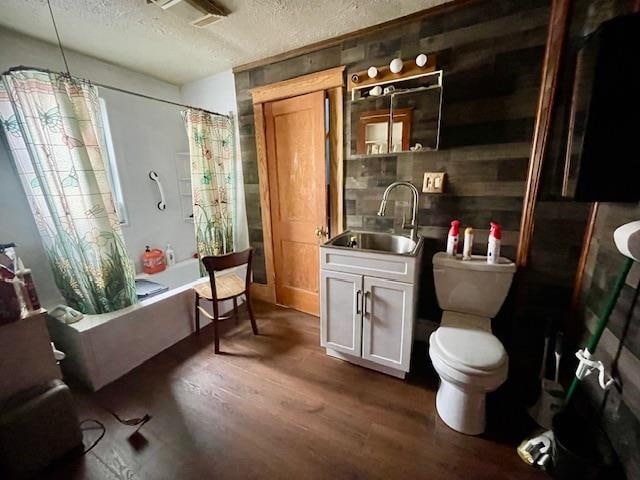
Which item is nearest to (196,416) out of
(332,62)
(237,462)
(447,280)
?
(237,462)

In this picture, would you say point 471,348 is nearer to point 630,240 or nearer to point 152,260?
point 630,240

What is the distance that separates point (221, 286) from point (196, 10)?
6.14 ft

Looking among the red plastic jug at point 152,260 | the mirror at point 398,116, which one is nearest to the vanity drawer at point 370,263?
the mirror at point 398,116

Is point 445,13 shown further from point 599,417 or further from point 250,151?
point 599,417

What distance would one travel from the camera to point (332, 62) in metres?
1.95

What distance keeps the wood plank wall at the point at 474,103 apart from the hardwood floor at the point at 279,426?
1.07 m

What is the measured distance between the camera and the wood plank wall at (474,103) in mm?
1438

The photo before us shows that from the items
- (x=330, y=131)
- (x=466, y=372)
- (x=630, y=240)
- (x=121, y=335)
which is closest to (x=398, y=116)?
(x=330, y=131)

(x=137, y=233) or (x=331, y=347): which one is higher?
(x=137, y=233)

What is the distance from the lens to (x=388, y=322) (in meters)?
1.59

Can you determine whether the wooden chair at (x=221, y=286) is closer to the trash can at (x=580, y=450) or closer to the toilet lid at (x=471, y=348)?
the toilet lid at (x=471, y=348)

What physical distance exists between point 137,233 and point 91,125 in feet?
3.89

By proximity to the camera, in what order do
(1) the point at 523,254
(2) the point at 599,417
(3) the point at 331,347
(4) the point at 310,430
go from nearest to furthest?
(2) the point at 599,417
(4) the point at 310,430
(1) the point at 523,254
(3) the point at 331,347

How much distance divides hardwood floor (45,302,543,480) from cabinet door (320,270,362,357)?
0.61ft
